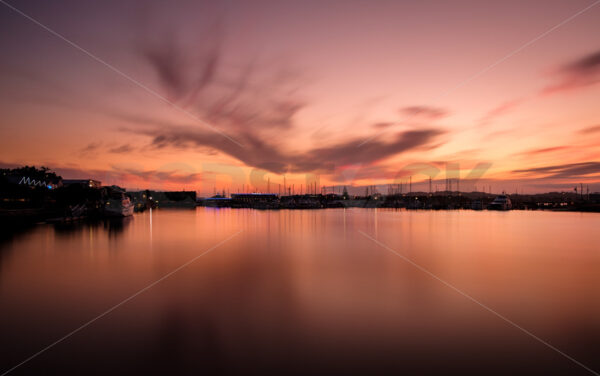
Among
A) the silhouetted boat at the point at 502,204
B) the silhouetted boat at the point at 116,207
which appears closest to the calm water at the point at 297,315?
the silhouetted boat at the point at 116,207

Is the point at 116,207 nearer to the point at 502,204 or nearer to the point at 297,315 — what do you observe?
the point at 297,315

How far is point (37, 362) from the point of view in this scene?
20.7 feet

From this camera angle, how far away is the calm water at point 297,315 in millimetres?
6410

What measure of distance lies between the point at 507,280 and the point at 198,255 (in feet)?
53.8

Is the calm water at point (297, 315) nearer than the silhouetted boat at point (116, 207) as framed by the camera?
Yes

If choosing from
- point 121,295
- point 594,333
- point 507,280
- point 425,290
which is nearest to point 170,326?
point 121,295

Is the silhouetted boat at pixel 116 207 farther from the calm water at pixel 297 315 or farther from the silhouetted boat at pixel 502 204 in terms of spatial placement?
the silhouetted boat at pixel 502 204

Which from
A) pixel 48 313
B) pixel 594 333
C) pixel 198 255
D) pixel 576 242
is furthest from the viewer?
pixel 576 242

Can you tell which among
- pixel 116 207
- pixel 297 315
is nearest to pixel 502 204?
pixel 116 207

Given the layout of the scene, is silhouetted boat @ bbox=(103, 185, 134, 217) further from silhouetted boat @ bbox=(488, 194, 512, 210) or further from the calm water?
silhouetted boat @ bbox=(488, 194, 512, 210)

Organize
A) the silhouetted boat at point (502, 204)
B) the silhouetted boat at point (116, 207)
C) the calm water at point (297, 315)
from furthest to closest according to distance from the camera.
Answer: the silhouetted boat at point (502, 204)
the silhouetted boat at point (116, 207)
the calm water at point (297, 315)

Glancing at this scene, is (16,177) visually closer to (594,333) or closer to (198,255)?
(198,255)

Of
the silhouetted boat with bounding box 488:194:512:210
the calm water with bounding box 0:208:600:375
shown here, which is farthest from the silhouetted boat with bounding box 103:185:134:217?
the silhouetted boat with bounding box 488:194:512:210

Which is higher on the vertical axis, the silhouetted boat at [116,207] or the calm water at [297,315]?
the silhouetted boat at [116,207]
